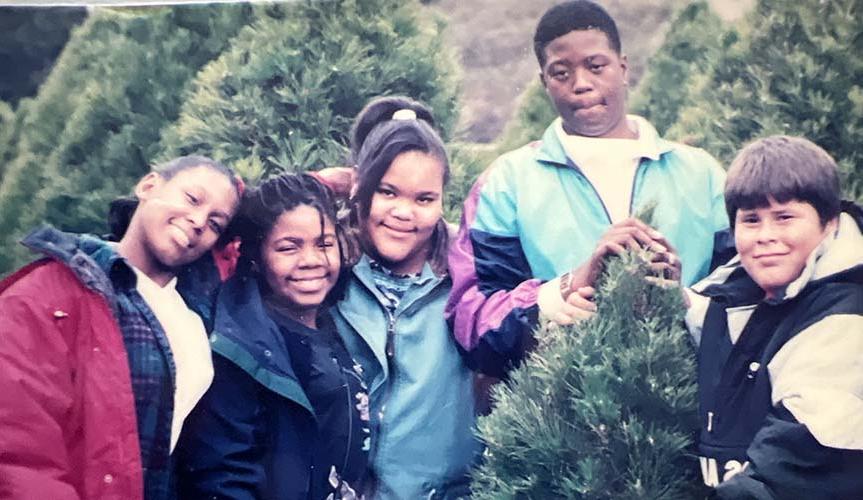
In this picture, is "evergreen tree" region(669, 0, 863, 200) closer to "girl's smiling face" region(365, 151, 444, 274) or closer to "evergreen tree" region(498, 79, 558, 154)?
"evergreen tree" region(498, 79, 558, 154)

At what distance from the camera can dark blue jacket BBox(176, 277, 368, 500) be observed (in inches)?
108

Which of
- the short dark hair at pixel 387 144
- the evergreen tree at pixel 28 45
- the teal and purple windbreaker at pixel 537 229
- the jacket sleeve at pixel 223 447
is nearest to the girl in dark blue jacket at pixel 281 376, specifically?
the jacket sleeve at pixel 223 447

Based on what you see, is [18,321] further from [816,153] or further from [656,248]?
[816,153]

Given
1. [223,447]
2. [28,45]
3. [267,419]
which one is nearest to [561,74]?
[267,419]

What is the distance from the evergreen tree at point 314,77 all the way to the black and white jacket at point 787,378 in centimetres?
91

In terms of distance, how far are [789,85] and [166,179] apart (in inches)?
65.0

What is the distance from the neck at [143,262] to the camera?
284cm

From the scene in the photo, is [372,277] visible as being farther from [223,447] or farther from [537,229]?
[223,447]

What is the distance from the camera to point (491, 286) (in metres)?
2.88

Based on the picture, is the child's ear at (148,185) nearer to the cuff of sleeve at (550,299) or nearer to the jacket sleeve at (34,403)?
the jacket sleeve at (34,403)

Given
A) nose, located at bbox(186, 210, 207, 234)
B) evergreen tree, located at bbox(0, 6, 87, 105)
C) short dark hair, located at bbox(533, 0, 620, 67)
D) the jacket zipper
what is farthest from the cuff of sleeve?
evergreen tree, located at bbox(0, 6, 87, 105)

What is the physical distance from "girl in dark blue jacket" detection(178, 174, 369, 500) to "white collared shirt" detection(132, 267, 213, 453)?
1.1 inches

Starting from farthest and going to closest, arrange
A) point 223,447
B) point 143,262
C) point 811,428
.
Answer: point 143,262, point 223,447, point 811,428

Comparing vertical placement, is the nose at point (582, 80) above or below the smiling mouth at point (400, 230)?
above
